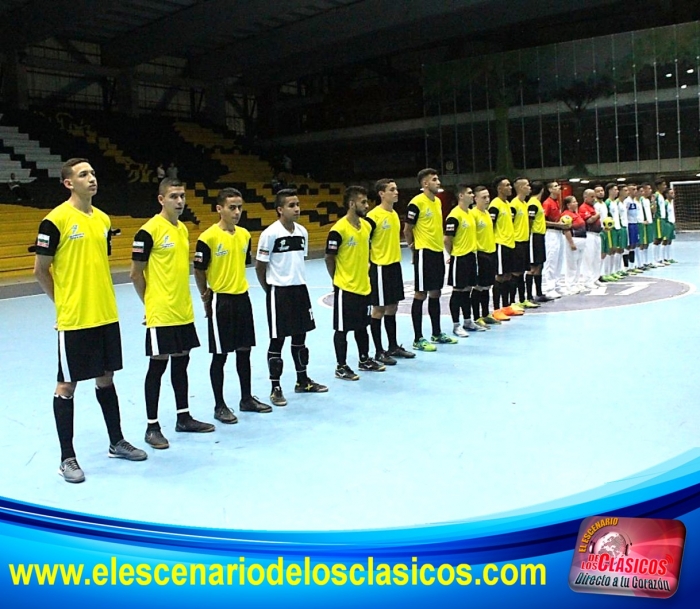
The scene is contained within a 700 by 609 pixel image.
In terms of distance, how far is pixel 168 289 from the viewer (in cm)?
476

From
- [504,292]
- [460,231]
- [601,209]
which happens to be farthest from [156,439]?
[601,209]

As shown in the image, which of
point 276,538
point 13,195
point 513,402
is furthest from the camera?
point 13,195

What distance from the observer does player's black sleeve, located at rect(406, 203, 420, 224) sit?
24.7 feet

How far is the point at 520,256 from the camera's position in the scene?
9.80 m

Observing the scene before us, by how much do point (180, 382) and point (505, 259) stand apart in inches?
221

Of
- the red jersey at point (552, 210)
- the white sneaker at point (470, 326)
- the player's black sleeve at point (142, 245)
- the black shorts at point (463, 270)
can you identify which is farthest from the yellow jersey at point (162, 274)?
the red jersey at point (552, 210)

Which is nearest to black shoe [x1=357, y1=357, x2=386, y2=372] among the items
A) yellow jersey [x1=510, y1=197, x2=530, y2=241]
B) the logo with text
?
yellow jersey [x1=510, y1=197, x2=530, y2=241]

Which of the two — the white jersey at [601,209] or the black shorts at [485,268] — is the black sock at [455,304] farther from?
the white jersey at [601,209]

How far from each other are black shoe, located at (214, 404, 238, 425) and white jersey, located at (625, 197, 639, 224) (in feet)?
34.4

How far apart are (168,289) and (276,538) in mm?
2744

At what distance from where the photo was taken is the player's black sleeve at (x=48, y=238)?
13.2ft

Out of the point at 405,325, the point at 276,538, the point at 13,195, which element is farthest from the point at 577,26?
the point at 276,538

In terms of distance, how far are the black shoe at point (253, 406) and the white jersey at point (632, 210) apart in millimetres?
10181

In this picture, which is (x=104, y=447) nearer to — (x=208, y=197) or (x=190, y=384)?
(x=190, y=384)
